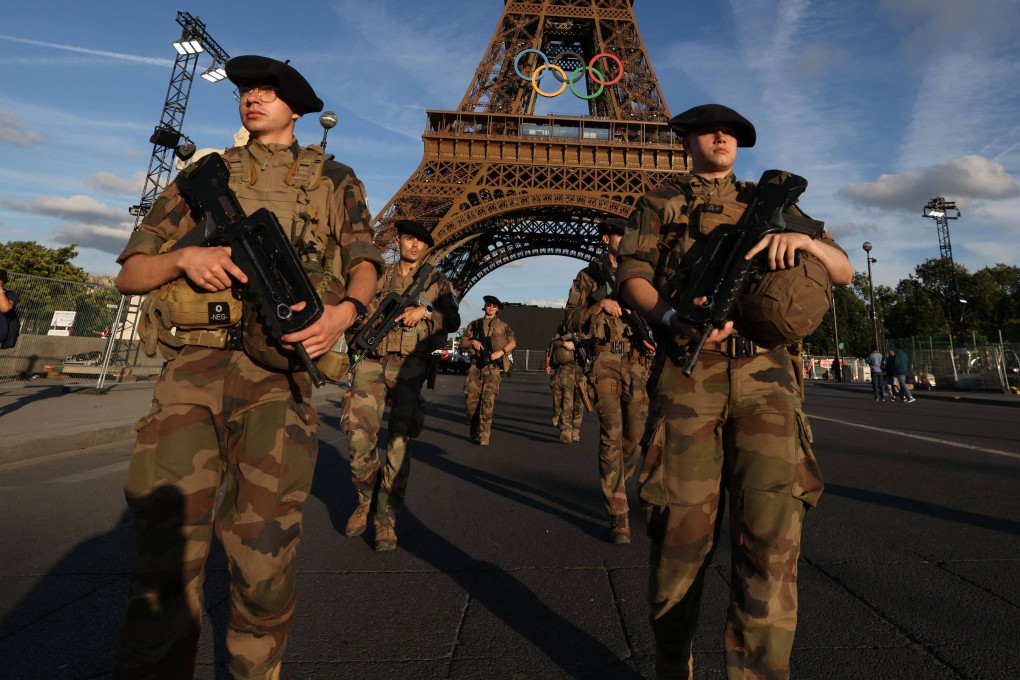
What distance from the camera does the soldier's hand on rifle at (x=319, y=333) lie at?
174cm

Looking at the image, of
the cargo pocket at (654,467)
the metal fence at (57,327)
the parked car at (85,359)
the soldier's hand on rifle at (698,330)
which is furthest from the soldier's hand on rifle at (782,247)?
the parked car at (85,359)

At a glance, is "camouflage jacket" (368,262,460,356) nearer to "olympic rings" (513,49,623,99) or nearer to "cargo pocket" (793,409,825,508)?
"cargo pocket" (793,409,825,508)

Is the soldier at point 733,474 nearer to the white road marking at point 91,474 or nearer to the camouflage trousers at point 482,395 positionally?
the white road marking at point 91,474

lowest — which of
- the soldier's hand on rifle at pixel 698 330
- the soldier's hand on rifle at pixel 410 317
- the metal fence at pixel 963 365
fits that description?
the soldier's hand on rifle at pixel 698 330

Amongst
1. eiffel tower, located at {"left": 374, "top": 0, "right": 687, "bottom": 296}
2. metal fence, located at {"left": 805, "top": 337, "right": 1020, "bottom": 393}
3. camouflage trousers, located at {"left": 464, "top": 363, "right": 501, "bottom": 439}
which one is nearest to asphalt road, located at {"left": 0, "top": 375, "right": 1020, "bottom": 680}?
camouflage trousers, located at {"left": 464, "top": 363, "right": 501, "bottom": 439}

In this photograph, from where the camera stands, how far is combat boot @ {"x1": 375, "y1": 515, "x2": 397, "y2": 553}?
3.56m

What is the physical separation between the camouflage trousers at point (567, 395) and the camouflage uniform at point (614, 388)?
3216 millimetres

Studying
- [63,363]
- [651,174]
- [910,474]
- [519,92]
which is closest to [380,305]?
[910,474]

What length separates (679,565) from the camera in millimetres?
1880

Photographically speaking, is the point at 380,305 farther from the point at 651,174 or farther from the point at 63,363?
the point at 651,174

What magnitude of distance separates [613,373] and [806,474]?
9.36 feet

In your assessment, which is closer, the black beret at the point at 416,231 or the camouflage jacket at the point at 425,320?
the camouflage jacket at the point at 425,320

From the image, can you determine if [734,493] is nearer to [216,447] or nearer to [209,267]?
[216,447]

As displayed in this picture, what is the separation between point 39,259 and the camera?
40125 millimetres
